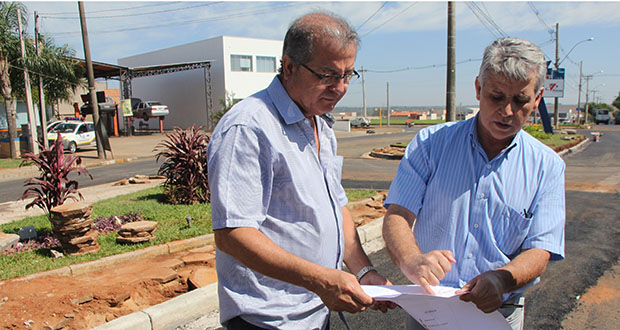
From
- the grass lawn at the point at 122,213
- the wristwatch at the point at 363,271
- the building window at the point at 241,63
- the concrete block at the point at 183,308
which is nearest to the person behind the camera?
the wristwatch at the point at 363,271

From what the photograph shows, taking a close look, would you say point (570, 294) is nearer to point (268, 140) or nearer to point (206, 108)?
point (268, 140)

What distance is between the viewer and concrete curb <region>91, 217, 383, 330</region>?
358 centimetres

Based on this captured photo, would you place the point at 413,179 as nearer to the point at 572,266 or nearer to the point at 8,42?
the point at 572,266

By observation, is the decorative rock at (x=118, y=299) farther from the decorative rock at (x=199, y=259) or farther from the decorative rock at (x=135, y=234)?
the decorative rock at (x=135, y=234)

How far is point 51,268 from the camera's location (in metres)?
4.86

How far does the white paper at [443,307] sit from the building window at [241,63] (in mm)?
41766

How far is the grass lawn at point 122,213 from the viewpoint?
16.5 feet

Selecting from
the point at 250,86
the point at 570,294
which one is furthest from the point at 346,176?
the point at 250,86

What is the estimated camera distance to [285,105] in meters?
1.72

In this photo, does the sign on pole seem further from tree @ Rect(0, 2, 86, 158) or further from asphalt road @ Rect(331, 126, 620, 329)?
tree @ Rect(0, 2, 86, 158)

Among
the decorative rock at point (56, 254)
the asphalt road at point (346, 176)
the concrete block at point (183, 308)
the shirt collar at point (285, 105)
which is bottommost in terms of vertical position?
the asphalt road at point (346, 176)

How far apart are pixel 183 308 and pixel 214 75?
4063cm

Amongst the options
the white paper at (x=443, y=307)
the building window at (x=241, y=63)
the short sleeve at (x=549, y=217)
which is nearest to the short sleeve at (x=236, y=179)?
the white paper at (x=443, y=307)

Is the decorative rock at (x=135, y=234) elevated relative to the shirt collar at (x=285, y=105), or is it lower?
lower
